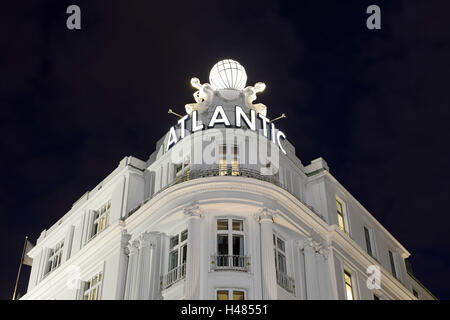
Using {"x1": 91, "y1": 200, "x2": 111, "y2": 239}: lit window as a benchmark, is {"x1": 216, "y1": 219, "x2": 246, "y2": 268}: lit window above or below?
below

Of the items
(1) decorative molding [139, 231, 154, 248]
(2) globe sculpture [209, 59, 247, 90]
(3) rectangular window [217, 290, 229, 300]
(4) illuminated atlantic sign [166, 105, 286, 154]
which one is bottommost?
(3) rectangular window [217, 290, 229, 300]

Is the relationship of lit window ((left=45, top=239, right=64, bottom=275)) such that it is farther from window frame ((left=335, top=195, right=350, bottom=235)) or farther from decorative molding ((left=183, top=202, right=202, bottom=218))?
window frame ((left=335, top=195, right=350, bottom=235))

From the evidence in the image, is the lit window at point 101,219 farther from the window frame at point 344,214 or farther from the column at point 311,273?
the window frame at point 344,214

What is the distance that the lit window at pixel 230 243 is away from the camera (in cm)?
3744

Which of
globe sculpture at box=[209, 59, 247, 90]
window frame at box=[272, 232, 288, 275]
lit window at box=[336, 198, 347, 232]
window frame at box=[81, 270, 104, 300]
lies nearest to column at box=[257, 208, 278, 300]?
window frame at box=[272, 232, 288, 275]

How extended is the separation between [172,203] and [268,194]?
5.54 metres

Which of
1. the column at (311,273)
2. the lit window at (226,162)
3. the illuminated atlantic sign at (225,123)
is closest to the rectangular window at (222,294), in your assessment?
the column at (311,273)

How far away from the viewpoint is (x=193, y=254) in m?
37.0

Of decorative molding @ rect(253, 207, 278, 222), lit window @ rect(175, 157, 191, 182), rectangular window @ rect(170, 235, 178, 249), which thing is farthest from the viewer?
lit window @ rect(175, 157, 191, 182)

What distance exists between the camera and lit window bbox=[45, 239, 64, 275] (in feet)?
164

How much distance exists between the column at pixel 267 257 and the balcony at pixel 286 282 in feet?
4.62

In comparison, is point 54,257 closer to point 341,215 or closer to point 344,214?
point 341,215

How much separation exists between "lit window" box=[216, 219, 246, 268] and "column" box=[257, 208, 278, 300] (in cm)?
114

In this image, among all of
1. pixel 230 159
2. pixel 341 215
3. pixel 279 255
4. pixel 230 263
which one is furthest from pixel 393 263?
pixel 230 263
